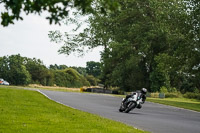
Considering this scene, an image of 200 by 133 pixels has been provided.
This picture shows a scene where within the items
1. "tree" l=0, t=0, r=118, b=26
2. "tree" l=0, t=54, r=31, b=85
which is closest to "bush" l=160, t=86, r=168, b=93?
"tree" l=0, t=54, r=31, b=85

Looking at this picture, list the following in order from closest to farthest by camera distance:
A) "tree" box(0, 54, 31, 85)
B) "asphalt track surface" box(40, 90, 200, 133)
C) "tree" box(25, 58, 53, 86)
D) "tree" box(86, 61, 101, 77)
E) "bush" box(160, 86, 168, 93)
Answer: "asphalt track surface" box(40, 90, 200, 133)
"bush" box(160, 86, 168, 93)
"tree" box(0, 54, 31, 85)
"tree" box(25, 58, 53, 86)
"tree" box(86, 61, 101, 77)

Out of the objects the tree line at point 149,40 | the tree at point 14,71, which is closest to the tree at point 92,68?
the tree at point 14,71

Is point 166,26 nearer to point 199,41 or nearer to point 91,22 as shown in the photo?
point 199,41

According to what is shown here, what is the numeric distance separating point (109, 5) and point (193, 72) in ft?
115

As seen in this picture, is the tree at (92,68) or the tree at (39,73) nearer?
the tree at (39,73)

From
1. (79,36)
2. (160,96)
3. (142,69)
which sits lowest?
(160,96)

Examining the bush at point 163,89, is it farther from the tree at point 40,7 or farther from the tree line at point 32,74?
the tree at point 40,7

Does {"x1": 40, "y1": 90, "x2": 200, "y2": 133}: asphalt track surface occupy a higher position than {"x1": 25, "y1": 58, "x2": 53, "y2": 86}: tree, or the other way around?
{"x1": 25, "y1": 58, "x2": 53, "y2": 86}: tree

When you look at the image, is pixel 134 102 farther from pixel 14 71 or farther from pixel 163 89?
pixel 14 71

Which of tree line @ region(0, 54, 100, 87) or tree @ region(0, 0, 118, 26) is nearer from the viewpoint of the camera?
tree @ region(0, 0, 118, 26)

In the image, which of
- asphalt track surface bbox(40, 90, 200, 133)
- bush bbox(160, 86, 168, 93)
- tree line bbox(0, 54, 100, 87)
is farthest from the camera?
tree line bbox(0, 54, 100, 87)

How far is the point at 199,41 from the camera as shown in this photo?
112 ft

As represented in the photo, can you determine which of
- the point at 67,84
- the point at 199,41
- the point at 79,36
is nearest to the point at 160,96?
the point at 79,36

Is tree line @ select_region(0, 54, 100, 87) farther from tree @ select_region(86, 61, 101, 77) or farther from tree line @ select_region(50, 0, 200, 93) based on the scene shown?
tree @ select_region(86, 61, 101, 77)
